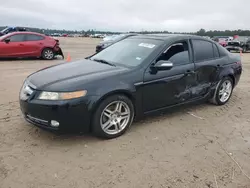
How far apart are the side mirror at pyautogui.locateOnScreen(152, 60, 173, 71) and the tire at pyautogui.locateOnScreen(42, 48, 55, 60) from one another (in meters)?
10.7

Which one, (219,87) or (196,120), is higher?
(219,87)

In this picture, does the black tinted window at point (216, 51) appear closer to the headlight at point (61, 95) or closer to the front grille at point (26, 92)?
the headlight at point (61, 95)

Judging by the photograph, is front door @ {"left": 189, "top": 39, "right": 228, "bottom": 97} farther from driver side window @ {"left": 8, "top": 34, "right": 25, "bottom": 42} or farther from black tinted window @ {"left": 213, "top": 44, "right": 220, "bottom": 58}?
driver side window @ {"left": 8, "top": 34, "right": 25, "bottom": 42}

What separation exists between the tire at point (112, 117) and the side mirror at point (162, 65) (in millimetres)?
727

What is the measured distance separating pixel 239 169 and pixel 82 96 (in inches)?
87.2

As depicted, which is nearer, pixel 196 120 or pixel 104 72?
pixel 104 72

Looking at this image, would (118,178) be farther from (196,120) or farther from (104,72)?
(196,120)

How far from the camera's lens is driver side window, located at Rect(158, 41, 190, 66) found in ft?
15.3

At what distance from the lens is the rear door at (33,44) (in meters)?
13.4

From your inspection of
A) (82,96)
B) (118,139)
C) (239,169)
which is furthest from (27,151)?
(239,169)

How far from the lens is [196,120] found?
4.98 metres

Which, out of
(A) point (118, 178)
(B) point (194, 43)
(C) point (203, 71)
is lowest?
(A) point (118, 178)

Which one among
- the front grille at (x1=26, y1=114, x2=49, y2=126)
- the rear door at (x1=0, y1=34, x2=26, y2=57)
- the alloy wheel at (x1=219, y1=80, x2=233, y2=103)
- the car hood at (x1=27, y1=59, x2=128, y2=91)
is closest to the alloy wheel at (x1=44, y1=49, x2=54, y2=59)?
the rear door at (x1=0, y1=34, x2=26, y2=57)

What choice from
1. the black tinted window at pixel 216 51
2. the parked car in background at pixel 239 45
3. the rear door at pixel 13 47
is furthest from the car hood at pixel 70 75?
the parked car in background at pixel 239 45
